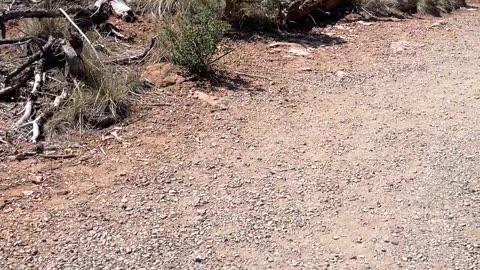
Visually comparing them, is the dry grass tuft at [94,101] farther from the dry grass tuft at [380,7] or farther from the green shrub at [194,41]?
the dry grass tuft at [380,7]

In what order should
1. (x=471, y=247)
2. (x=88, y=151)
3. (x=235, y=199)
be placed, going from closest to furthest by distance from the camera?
(x=471, y=247)
(x=235, y=199)
(x=88, y=151)

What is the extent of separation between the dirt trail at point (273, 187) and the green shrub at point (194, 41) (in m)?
0.35

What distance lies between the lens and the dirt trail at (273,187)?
10.8 ft

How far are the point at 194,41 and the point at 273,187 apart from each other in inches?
78.3

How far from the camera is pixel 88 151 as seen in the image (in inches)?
168

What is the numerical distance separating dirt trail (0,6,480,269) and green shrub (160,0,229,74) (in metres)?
0.35

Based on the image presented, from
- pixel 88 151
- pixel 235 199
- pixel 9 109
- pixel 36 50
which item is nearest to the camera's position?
pixel 235 199

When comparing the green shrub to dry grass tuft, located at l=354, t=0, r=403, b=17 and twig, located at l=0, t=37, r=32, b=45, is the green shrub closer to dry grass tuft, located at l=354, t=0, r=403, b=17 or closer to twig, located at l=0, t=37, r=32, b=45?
twig, located at l=0, t=37, r=32, b=45

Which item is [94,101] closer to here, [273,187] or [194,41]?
[194,41]

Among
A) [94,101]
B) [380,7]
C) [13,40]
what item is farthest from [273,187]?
[380,7]

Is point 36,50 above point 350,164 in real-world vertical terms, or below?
above

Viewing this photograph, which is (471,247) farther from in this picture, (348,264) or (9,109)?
(9,109)

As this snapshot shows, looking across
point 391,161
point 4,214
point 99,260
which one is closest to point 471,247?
point 391,161

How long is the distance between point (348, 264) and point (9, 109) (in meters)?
2.72
